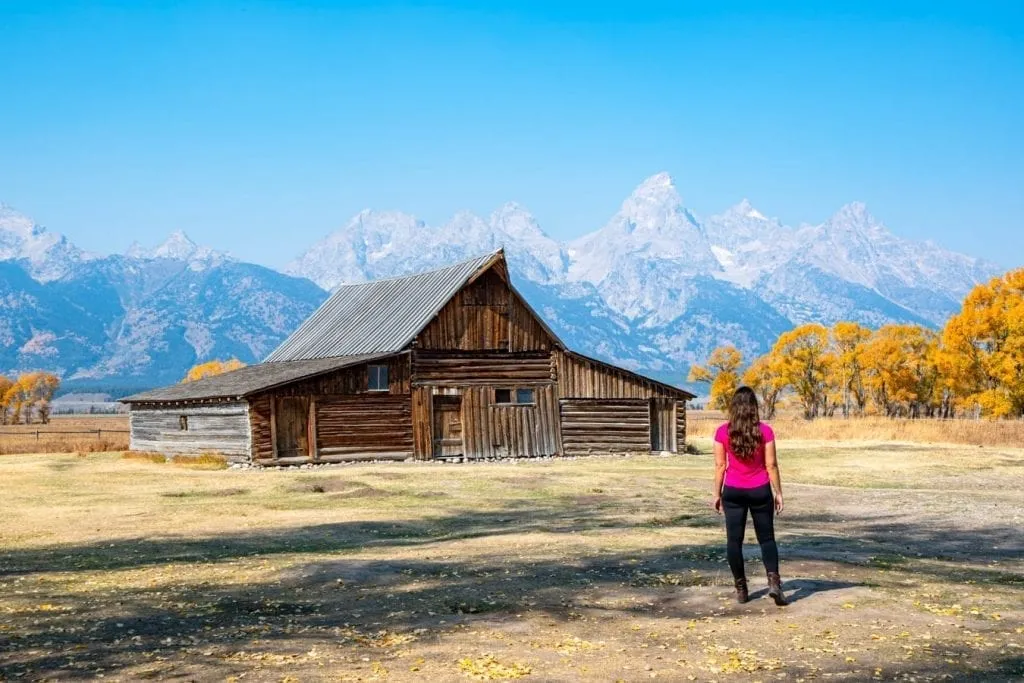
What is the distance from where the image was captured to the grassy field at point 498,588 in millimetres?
10062

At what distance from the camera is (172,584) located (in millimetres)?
14828

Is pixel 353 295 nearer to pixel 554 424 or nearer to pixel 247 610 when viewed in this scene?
pixel 554 424

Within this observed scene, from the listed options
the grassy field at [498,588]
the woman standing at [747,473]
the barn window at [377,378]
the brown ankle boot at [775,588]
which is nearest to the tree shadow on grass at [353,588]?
the grassy field at [498,588]

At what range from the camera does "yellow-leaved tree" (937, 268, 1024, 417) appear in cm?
7256

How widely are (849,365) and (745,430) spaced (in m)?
94.9

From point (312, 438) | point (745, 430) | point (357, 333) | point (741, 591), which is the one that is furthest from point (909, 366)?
point (745, 430)

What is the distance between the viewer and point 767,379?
111125 mm

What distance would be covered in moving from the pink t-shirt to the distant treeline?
221 feet

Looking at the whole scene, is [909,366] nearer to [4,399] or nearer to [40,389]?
[4,399]

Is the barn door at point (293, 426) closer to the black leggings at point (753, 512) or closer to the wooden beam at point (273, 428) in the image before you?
the wooden beam at point (273, 428)

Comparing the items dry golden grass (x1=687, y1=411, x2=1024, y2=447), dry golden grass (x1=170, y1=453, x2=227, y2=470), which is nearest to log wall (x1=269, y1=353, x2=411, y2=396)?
dry golden grass (x1=170, y1=453, x2=227, y2=470)

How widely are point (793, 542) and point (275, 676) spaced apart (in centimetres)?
1087

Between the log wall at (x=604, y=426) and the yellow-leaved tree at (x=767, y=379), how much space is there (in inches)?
2345

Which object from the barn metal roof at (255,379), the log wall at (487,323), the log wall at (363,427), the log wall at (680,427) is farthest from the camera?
the log wall at (680,427)
